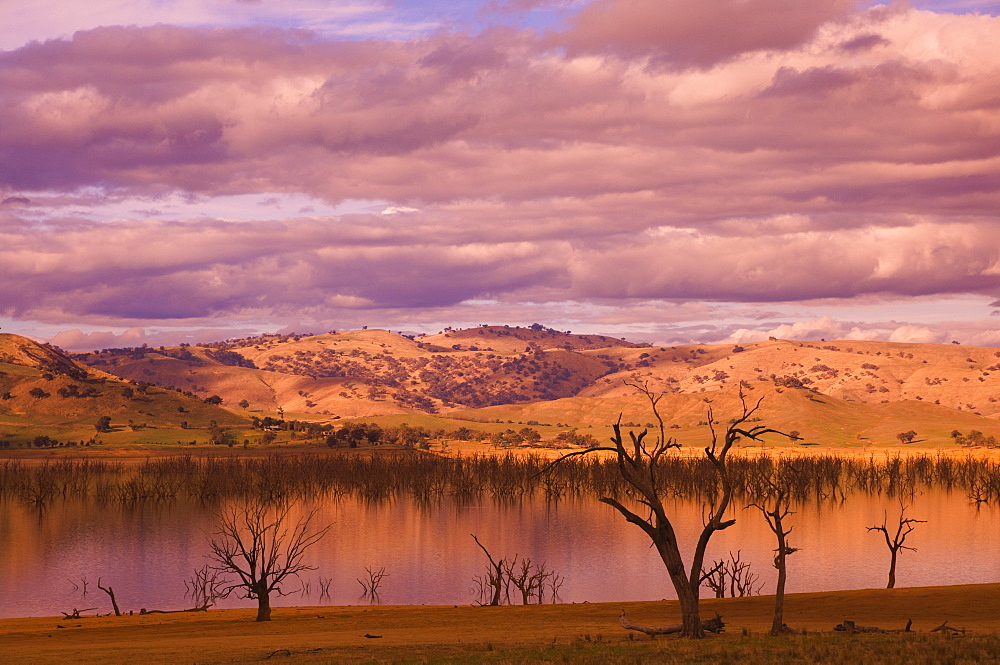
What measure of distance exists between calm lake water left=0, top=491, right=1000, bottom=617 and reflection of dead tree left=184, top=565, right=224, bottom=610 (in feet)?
2.13

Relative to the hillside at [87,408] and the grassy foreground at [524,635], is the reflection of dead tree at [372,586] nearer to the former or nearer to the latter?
the grassy foreground at [524,635]

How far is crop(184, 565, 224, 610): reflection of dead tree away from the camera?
4603cm

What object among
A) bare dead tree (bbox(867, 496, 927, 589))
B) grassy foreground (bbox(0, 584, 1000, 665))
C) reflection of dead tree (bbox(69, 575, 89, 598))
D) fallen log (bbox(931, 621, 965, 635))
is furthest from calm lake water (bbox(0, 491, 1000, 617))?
fallen log (bbox(931, 621, 965, 635))

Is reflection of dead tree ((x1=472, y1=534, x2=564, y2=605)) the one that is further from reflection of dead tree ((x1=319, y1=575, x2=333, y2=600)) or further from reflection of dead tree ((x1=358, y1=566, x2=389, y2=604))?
reflection of dead tree ((x1=319, y1=575, x2=333, y2=600))

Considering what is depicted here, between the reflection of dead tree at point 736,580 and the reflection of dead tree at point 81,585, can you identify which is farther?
the reflection of dead tree at point 81,585

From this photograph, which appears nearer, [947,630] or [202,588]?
[947,630]

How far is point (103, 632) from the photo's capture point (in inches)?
1330

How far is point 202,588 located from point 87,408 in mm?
128469

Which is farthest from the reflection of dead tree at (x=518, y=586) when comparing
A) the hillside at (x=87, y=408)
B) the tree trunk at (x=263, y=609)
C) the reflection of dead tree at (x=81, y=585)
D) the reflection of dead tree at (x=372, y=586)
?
the hillside at (x=87, y=408)

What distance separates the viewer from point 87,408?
164 meters

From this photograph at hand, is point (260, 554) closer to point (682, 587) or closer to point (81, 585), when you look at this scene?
point (81, 585)

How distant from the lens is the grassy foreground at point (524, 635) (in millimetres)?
23016

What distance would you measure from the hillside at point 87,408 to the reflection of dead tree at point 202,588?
4054 inches

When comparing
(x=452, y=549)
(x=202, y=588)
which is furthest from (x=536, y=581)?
(x=202, y=588)
